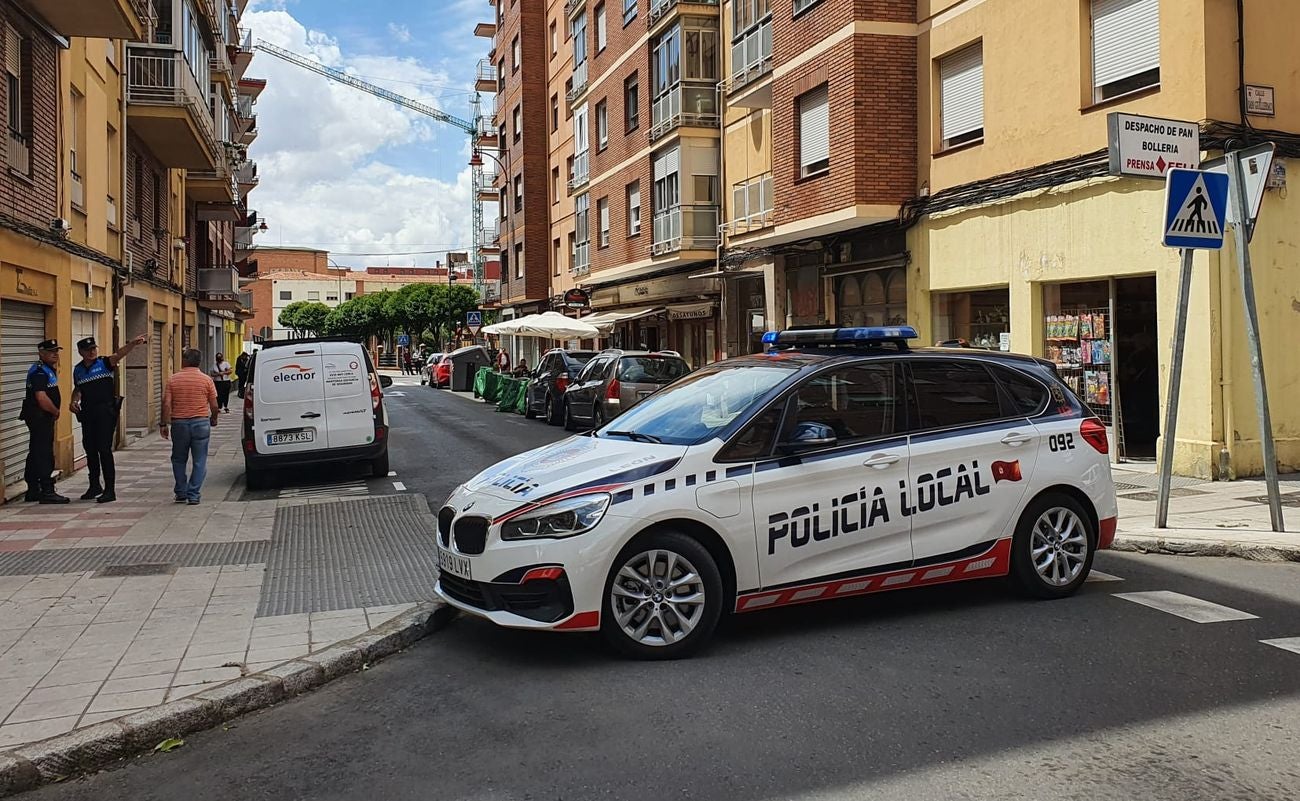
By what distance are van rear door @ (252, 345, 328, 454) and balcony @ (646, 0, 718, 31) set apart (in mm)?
15417

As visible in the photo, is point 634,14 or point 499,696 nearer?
point 499,696

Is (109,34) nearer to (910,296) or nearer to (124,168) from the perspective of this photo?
(124,168)

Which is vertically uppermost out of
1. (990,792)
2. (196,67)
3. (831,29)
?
(196,67)

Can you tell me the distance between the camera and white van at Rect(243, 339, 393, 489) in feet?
41.1

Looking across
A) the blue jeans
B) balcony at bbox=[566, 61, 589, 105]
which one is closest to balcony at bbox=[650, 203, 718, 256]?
balcony at bbox=[566, 61, 589, 105]

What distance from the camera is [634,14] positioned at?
28.5 meters

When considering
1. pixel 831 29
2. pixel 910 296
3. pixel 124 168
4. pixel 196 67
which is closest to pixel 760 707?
pixel 910 296

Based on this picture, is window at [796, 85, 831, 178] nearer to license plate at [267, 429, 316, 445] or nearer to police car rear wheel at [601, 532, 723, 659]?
license plate at [267, 429, 316, 445]

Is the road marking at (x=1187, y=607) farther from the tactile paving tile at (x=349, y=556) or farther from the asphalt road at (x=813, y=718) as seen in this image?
the tactile paving tile at (x=349, y=556)

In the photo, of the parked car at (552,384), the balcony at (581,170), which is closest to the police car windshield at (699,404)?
the parked car at (552,384)

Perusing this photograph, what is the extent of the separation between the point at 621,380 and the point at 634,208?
12.5m

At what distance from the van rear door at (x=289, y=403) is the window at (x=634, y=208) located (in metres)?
16.6

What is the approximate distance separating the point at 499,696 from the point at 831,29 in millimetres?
14745

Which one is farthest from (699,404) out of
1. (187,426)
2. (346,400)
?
(346,400)
